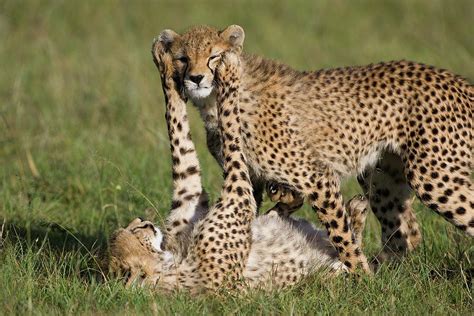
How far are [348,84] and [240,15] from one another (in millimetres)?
5736

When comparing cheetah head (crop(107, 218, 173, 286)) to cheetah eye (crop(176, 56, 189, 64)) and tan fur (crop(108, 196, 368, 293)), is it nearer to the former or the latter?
tan fur (crop(108, 196, 368, 293))

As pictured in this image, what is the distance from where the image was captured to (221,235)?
5293 millimetres

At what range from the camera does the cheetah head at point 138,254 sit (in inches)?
206

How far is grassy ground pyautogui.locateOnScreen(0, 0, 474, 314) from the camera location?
495 centimetres

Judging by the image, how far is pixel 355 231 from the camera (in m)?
5.73

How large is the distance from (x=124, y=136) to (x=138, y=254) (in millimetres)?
3017

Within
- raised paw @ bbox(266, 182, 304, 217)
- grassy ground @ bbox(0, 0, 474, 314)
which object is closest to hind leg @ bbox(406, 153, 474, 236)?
grassy ground @ bbox(0, 0, 474, 314)

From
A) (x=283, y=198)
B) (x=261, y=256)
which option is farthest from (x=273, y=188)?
(x=261, y=256)

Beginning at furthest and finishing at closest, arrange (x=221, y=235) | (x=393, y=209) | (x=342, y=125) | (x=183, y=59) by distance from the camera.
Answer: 1. (x=393, y=209)
2. (x=342, y=125)
3. (x=183, y=59)
4. (x=221, y=235)

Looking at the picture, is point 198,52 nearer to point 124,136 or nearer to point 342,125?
point 342,125

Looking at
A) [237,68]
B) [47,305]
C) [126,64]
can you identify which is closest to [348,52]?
[126,64]

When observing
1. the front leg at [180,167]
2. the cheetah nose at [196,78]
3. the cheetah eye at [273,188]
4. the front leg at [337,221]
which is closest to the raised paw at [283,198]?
the cheetah eye at [273,188]

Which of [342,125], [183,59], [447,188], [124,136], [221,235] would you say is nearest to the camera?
[221,235]

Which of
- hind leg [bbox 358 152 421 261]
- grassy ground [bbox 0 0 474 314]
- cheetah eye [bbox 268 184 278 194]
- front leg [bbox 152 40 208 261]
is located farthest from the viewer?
hind leg [bbox 358 152 421 261]
